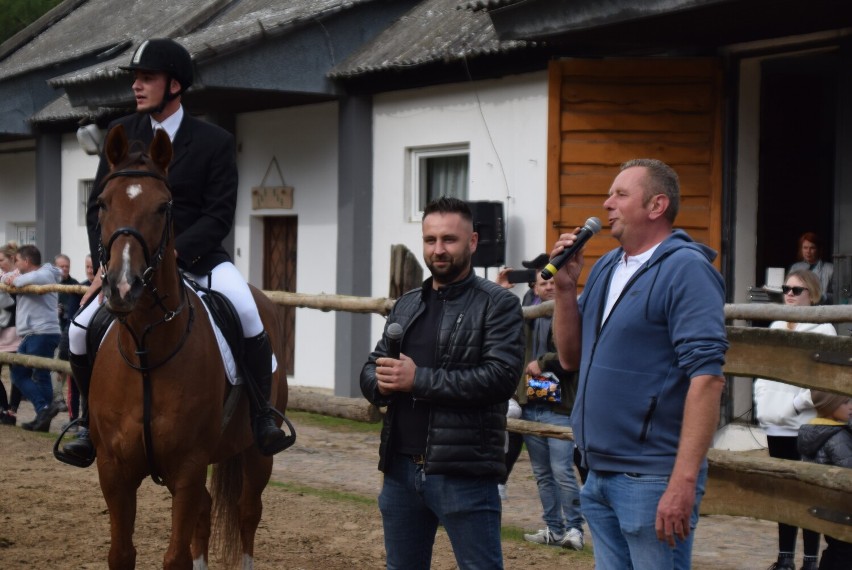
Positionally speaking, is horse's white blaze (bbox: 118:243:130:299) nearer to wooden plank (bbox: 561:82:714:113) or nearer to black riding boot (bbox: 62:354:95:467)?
black riding boot (bbox: 62:354:95:467)

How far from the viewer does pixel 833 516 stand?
6605 mm

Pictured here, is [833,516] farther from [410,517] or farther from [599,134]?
[599,134]

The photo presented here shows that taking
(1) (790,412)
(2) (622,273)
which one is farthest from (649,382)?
(1) (790,412)

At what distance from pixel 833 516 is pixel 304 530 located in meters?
3.40

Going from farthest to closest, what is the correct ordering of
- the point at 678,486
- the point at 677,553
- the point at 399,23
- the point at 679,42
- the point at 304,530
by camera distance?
the point at 399,23, the point at 679,42, the point at 304,530, the point at 677,553, the point at 678,486

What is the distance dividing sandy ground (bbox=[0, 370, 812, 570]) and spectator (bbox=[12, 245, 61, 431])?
1937mm

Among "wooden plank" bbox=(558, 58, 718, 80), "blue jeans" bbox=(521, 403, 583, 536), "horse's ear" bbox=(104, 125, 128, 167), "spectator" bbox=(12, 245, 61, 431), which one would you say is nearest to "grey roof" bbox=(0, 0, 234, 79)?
"spectator" bbox=(12, 245, 61, 431)

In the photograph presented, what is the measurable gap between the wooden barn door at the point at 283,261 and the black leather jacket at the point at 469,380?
12.8m

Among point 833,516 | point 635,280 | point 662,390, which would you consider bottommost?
point 833,516

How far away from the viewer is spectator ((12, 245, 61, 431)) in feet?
44.1

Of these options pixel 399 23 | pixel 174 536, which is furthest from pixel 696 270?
pixel 399 23

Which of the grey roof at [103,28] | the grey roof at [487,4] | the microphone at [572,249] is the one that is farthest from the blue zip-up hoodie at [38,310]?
the microphone at [572,249]

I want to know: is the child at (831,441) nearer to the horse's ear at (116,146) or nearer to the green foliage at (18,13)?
the horse's ear at (116,146)

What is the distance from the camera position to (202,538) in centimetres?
649
